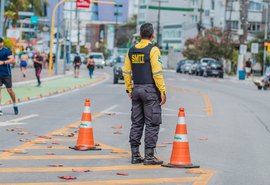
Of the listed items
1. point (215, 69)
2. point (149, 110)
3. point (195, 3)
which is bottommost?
point (215, 69)

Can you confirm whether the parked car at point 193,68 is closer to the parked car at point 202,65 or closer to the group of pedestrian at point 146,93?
the parked car at point 202,65

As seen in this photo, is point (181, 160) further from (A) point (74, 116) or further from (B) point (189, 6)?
(B) point (189, 6)

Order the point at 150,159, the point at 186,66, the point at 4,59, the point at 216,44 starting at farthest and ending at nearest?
the point at 216,44
the point at 186,66
the point at 4,59
the point at 150,159

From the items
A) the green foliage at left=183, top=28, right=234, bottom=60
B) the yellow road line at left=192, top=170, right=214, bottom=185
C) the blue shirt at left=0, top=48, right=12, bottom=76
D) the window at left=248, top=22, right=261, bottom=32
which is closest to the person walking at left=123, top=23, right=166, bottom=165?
the yellow road line at left=192, top=170, right=214, bottom=185

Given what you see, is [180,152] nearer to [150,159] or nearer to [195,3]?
[150,159]

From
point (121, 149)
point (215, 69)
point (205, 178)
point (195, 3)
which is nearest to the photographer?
point (205, 178)

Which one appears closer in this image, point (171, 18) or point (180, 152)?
point (180, 152)

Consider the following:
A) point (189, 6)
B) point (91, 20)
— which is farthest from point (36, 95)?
point (91, 20)

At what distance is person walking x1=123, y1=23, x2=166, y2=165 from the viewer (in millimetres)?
11523

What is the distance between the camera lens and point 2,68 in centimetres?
1923

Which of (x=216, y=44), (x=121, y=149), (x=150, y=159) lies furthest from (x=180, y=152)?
(x=216, y=44)

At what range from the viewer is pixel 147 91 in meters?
11.6

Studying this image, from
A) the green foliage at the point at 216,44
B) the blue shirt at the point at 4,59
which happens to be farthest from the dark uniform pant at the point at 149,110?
the green foliage at the point at 216,44

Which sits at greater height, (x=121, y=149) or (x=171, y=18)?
(x=171, y=18)
